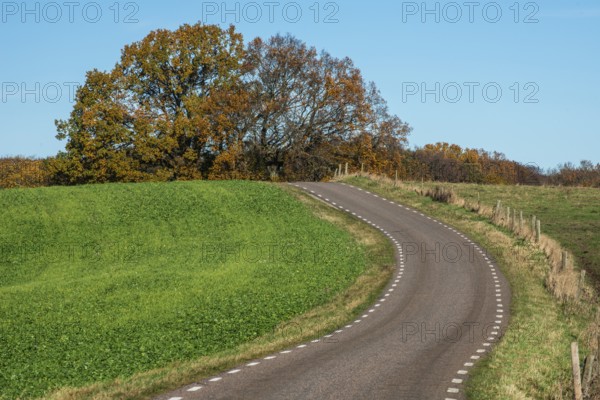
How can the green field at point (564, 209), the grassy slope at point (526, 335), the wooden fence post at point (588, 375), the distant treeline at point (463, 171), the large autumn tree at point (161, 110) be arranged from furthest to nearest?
the distant treeline at point (463, 171) < the large autumn tree at point (161, 110) < the green field at point (564, 209) < the grassy slope at point (526, 335) < the wooden fence post at point (588, 375)

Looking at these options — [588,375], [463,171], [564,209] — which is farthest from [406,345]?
[463,171]

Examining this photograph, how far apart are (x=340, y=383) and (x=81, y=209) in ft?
127

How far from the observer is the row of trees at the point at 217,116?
6831 centimetres

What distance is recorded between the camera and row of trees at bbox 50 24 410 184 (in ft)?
224

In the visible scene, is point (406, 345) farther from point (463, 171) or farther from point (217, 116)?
point (463, 171)

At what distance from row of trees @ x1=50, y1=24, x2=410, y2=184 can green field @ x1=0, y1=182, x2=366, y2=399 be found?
10948 mm

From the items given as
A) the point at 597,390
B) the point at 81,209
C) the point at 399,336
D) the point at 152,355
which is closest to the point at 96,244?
the point at 81,209

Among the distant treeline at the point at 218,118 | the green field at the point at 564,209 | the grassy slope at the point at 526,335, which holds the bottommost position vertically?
the grassy slope at the point at 526,335

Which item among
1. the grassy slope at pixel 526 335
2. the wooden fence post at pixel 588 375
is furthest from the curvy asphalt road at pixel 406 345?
the wooden fence post at pixel 588 375

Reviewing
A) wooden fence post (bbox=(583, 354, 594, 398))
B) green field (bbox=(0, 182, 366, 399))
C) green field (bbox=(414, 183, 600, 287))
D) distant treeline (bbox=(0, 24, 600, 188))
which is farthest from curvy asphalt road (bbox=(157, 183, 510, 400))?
distant treeline (bbox=(0, 24, 600, 188))

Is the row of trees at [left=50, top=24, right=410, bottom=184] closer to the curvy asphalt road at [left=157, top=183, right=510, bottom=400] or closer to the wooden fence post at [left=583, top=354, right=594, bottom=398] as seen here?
the curvy asphalt road at [left=157, top=183, right=510, bottom=400]

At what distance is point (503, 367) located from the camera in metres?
19.8

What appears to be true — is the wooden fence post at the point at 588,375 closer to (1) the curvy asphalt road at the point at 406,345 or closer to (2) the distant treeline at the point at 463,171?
(1) the curvy asphalt road at the point at 406,345

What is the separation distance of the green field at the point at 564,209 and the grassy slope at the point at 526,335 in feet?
15.6
